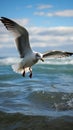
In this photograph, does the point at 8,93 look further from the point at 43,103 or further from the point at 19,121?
the point at 19,121

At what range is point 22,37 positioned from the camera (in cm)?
841

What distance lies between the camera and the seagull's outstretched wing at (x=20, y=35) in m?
7.62

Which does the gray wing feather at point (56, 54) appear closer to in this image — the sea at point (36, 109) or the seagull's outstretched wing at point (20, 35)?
the seagull's outstretched wing at point (20, 35)

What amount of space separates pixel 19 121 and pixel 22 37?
203 cm

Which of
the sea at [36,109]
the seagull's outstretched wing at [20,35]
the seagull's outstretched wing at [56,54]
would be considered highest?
the seagull's outstretched wing at [20,35]

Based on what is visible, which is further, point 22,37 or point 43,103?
point 43,103

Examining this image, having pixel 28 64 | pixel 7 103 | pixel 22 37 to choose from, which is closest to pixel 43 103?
pixel 7 103

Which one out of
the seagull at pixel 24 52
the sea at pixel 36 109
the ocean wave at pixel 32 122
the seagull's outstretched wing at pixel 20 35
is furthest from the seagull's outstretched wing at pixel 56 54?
the ocean wave at pixel 32 122

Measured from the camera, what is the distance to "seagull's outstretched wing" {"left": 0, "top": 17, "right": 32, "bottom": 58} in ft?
25.0

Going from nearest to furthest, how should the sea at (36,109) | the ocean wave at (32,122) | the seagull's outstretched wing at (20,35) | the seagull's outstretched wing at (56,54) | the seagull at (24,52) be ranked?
the ocean wave at (32,122)
the sea at (36,109)
the seagull's outstretched wing at (20,35)
the seagull at (24,52)
the seagull's outstretched wing at (56,54)

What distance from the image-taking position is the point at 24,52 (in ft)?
29.1

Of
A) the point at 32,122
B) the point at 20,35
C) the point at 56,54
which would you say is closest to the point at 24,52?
the point at 20,35

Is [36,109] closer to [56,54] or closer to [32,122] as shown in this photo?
[32,122]

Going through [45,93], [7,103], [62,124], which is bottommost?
[45,93]
